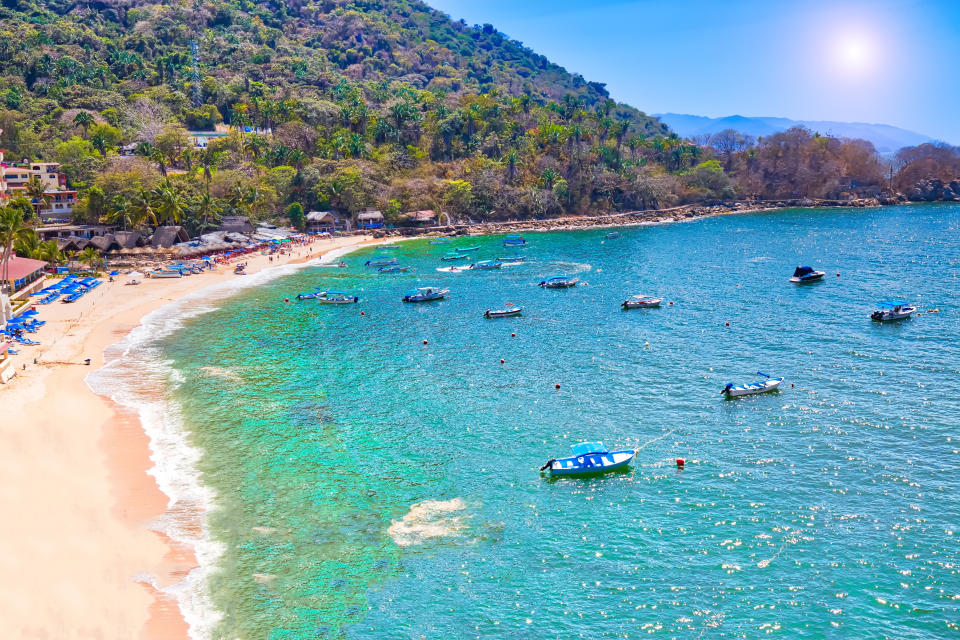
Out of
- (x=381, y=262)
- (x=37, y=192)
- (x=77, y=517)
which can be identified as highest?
(x=37, y=192)

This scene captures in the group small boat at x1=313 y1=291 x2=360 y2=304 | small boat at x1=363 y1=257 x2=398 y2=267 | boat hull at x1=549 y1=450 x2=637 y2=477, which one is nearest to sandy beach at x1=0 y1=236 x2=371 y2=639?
boat hull at x1=549 y1=450 x2=637 y2=477

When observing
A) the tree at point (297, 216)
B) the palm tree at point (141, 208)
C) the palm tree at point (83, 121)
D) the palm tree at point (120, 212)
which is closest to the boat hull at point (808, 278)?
the tree at point (297, 216)

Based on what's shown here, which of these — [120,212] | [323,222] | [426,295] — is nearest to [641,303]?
[426,295]

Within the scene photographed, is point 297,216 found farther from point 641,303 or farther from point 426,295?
point 641,303

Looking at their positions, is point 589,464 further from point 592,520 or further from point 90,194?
point 90,194

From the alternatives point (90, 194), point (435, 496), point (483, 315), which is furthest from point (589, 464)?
point (90, 194)

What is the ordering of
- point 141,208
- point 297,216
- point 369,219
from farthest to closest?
point 369,219, point 297,216, point 141,208

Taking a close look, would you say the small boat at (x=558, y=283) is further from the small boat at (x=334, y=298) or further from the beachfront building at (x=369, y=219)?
the beachfront building at (x=369, y=219)
